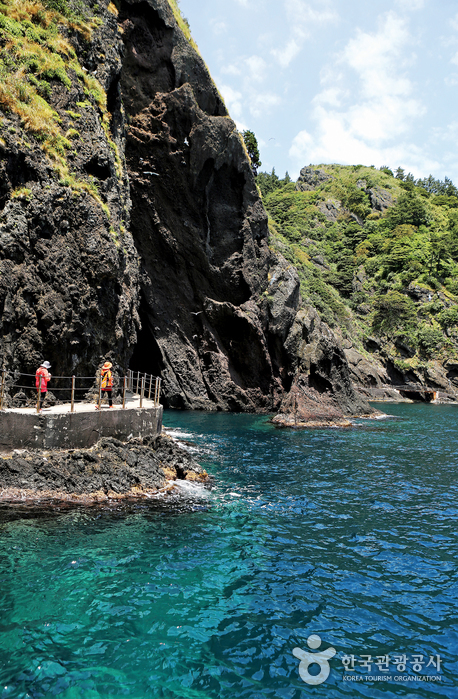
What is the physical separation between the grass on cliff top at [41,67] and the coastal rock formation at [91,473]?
1128 centimetres

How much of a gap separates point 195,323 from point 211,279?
4.26m

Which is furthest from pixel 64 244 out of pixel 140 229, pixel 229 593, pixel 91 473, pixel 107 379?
pixel 140 229

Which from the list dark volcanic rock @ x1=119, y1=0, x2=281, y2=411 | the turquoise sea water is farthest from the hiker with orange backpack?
dark volcanic rock @ x1=119, y1=0, x2=281, y2=411

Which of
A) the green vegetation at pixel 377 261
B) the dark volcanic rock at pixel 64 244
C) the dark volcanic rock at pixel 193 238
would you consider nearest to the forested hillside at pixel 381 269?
the green vegetation at pixel 377 261

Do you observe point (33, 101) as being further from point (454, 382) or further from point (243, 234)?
point (454, 382)

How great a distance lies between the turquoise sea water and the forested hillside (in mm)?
36273

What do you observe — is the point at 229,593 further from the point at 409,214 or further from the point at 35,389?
the point at 409,214

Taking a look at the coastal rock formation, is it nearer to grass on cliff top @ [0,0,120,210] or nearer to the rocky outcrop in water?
grass on cliff top @ [0,0,120,210]

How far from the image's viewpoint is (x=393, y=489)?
1600 centimetres

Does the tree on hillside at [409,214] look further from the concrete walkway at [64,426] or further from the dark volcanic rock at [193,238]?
the concrete walkway at [64,426]

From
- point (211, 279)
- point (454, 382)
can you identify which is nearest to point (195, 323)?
point (211, 279)

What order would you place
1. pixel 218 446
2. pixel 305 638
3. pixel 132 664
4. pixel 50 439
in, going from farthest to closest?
pixel 218 446
pixel 50 439
pixel 305 638
pixel 132 664

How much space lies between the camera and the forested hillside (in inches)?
2467

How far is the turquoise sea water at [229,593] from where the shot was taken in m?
6.27
